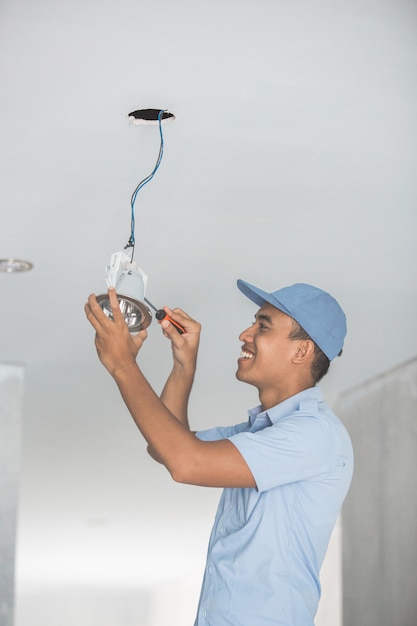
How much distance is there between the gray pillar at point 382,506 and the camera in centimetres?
479

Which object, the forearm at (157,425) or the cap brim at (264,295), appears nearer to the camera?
the forearm at (157,425)

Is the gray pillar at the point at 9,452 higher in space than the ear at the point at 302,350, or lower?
lower

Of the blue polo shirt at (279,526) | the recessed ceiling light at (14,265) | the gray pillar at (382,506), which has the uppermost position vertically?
the recessed ceiling light at (14,265)

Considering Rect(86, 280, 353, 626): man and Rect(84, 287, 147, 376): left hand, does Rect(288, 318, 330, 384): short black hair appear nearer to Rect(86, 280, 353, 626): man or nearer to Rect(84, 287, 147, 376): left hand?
Rect(86, 280, 353, 626): man

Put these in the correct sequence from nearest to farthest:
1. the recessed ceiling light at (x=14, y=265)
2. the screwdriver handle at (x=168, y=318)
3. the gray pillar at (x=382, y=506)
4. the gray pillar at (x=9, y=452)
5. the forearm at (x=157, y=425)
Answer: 1. the forearm at (x=157, y=425)
2. the screwdriver handle at (x=168, y=318)
3. the recessed ceiling light at (x=14, y=265)
4. the gray pillar at (x=382, y=506)
5. the gray pillar at (x=9, y=452)

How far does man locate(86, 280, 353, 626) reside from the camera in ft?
5.87

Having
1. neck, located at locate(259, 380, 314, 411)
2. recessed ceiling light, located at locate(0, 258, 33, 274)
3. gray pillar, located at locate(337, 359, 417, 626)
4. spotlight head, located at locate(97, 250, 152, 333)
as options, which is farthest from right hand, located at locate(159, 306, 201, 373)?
gray pillar, located at locate(337, 359, 417, 626)

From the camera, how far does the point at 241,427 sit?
91.2 inches

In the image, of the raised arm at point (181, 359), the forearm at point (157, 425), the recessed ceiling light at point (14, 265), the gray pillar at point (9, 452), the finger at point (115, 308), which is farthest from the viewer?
the gray pillar at point (9, 452)

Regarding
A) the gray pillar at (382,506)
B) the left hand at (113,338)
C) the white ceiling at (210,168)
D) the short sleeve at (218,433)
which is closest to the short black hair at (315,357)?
the short sleeve at (218,433)

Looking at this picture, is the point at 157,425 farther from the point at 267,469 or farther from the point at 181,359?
the point at 181,359

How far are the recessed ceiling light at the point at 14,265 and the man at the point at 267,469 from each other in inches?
64.3

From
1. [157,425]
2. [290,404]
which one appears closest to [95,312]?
[157,425]

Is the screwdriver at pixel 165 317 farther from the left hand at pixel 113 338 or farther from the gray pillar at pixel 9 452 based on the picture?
the gray pillar at pixel 9 452
